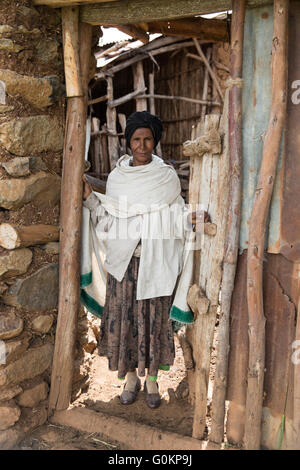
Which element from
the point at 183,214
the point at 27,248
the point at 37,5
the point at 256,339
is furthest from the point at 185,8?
the point at 256,339

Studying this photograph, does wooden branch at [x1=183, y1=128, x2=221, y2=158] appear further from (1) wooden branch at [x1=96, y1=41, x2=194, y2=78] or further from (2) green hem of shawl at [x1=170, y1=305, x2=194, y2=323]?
(1) wooden branch at [x1=96, y1=41, x2=194, y2=78]

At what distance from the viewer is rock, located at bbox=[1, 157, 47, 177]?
2.83 metres

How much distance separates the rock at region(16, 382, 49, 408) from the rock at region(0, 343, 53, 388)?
3.5 inches

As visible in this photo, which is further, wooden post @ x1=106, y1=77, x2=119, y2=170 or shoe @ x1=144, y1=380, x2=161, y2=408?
wooden post @ x1=106, y1=77, x2=119, y2=170

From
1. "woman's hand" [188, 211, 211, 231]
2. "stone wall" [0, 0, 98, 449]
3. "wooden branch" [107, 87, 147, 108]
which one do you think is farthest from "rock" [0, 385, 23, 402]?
"wooden branch" [107, 87, 147, 108]

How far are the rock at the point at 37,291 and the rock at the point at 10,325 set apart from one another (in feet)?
0.28

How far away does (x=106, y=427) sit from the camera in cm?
311

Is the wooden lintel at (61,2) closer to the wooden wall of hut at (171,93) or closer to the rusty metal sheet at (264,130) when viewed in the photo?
the rusty metal sheet at (264,130)

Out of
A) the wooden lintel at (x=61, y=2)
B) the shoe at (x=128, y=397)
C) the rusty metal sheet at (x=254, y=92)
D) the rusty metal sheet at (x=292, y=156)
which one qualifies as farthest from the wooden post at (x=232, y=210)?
the wooden lintel at (x=61, y=2)

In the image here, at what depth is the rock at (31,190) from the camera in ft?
9.29

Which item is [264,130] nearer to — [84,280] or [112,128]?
[84,280]

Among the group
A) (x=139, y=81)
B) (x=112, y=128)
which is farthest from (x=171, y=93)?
(x=112, y=128)

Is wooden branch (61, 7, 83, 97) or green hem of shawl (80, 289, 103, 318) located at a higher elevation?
wooden branch (61, 7, 83, 97)
